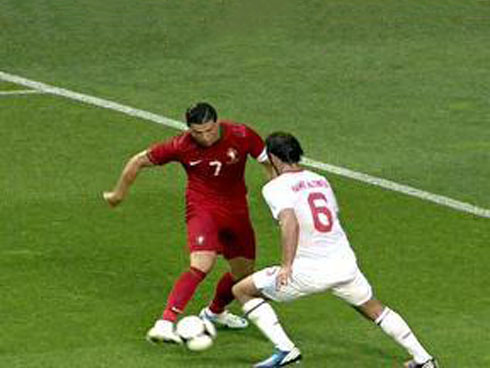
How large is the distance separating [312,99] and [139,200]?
5746 millimetres

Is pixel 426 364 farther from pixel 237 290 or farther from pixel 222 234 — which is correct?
pixel 222 234

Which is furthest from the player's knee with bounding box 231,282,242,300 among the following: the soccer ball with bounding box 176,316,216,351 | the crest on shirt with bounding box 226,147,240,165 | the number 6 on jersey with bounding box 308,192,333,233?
the crest on shirt with bounding box 226,147,240,165

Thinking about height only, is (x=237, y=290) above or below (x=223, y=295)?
above

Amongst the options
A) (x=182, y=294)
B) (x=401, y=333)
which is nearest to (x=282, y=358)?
(x=401, y=333)

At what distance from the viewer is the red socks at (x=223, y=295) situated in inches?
687

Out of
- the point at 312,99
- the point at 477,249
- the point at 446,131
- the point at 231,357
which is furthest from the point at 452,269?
the point at 312,99

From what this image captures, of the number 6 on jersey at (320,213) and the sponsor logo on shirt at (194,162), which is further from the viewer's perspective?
the sponsor logo on shirt at (194,162)

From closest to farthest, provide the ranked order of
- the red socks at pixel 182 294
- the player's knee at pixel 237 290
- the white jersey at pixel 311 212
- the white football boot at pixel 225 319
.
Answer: the white jersey at pixel 311 212 → the player's knee at pixel 237 290 → the red socks at pixel 182 294 → the white football boot at pixel 225 319

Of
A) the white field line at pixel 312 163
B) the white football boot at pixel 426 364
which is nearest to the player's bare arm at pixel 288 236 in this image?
the white football boot at pixel 426 364

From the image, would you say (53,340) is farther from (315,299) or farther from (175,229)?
(175,229)

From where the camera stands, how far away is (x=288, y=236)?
1543 cm

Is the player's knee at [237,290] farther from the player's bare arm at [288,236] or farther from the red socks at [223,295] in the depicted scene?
the red socks at [223,295]

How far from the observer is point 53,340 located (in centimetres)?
1695

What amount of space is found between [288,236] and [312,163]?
28.6 ft
